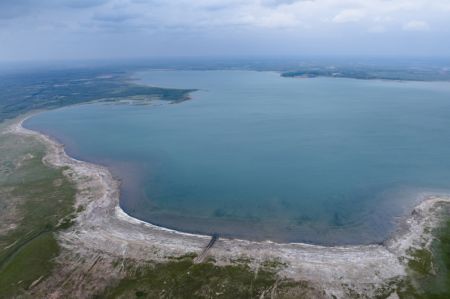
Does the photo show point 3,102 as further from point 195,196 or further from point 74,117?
point 195,196

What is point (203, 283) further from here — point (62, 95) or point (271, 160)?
point (62, 95)

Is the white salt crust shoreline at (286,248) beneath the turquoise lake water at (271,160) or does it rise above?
beneath

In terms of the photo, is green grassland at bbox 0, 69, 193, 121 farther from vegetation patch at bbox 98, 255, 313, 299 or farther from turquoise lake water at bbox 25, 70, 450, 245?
vegetation patch at bbox 98, 255, 313, 299

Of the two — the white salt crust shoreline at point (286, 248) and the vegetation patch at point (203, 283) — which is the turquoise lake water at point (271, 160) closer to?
the white salt crust shoreline at point (286, 248)

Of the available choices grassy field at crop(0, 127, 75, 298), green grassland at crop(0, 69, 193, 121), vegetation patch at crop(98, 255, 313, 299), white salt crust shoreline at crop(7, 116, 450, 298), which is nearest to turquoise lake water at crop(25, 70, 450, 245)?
white salt crust shoreline at crop(7, 116, 450, 298)

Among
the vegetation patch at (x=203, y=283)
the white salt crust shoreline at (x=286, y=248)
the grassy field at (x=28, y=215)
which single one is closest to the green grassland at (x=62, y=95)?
the grassy field at (x=28, y=215)

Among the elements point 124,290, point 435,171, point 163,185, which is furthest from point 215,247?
point 435,171
